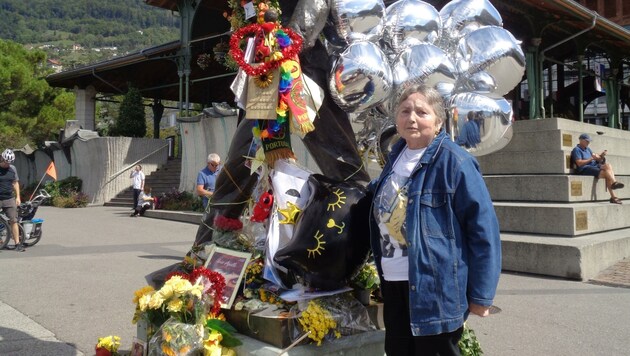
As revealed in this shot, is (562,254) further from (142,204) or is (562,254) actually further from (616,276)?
(142,204)

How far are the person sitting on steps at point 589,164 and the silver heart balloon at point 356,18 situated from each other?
6.83 m

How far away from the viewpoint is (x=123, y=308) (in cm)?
595

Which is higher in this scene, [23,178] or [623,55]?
[623,55]

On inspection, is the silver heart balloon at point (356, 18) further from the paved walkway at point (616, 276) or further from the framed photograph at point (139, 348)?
the paved walkway at point (616, 276)

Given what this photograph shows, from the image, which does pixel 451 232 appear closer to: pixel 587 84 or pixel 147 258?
pixel 147 258

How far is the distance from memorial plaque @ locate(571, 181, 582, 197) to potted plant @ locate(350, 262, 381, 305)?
21.0 feet

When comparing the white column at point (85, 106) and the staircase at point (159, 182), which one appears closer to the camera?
the staircase at point (159, 182)

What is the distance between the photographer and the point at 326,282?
3.36m

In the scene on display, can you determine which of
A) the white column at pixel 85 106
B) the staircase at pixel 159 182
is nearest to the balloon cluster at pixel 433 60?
the staircase at pixel 159 182

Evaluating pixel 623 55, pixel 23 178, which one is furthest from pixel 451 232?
pixel 23 178

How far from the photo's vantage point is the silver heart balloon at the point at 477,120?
3.86m

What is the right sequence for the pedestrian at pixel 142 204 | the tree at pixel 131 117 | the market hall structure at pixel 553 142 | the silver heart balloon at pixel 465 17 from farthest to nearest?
the tree at pixel 131 117, the pedestrian at pixel 142 204, the market hall structure at pixel 553 142, the silver heart balloon at pixel 465 17

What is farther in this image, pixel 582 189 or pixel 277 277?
pixel 582 189

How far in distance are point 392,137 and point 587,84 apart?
17.8 m
